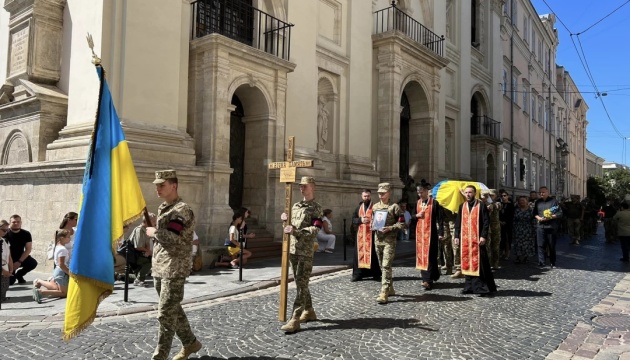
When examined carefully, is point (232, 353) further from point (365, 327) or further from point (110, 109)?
point (110, 109)

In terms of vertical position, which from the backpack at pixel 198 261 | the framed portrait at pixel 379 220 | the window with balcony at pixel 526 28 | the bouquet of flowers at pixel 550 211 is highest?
the window with balcony at pixel 526 28

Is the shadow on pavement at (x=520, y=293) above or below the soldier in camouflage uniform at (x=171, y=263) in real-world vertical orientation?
below

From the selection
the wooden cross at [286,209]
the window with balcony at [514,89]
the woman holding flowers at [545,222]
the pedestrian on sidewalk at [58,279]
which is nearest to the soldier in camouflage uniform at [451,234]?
the woman holding flowers at [545,222]

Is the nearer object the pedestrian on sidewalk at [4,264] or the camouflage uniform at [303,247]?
the camouflage uniform at [303,247]

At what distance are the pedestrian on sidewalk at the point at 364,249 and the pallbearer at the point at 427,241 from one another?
2.75 feet

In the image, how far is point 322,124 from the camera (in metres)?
15.5

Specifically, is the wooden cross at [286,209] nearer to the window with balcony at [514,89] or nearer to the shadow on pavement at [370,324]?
the shadow on pavement at [370,324]

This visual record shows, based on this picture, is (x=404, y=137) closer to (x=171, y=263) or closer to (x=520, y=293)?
(x=520, y=293)

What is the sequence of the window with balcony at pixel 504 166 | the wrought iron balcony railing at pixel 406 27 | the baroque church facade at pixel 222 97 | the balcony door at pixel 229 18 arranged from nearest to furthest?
the baroque church facade at pixel 222 97, the balcony door at pixel 229 18, the wrought iron balcony railing at pixel 406 27, the window with balcony at pixel 504 166

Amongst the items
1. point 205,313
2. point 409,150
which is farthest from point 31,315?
point 409,150

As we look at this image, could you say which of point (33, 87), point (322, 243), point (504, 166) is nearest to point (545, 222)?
point (322, 243)

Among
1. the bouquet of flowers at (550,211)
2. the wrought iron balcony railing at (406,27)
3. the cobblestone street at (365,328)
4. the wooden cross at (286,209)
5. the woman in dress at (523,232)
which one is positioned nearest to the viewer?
the cobblestone street at (365,328)

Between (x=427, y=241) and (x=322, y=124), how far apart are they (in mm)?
7473

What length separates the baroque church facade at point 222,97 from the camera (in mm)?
10102
